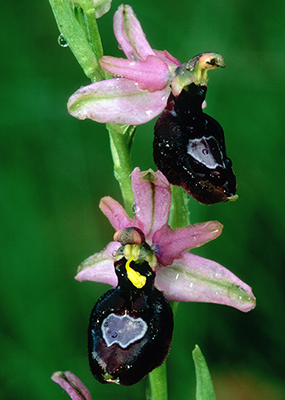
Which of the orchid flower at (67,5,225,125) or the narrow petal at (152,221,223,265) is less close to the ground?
the orchid flower at (67,5,225,125)

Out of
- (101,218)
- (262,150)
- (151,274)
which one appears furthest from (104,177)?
(151,274)

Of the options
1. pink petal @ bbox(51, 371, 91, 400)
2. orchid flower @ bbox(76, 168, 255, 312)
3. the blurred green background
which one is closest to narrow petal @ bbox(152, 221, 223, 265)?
orchid flower @ bbox(76, 168, 255, 312)

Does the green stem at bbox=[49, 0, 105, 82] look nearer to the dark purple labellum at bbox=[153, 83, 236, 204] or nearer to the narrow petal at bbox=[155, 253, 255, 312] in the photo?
the dark purple labellum at bbox=[153, 83, 236, 204]

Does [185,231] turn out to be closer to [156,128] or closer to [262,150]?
[156,128]

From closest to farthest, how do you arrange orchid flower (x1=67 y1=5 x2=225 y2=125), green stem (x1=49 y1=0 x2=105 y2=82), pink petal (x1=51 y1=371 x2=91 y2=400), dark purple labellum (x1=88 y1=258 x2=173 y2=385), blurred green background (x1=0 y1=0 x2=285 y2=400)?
dark purple labellum (x1=88 y1=258 x2=173 y2=385) < orchid flower (x1=67 y1=5 x2=225 y2=125) < green stem (x1=49 y1=0 x2=105 y2=82) < pink petal (x1=51 y1=371 x2=91 y2=400) < blurred green background (x1=0 y1=0 x2=285 y2=400)

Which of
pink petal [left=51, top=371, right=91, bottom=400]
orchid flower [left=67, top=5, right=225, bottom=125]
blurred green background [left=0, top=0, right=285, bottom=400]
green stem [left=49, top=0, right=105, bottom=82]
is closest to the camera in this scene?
orchid flower [left=67, top=5, right=225, bottom=125]

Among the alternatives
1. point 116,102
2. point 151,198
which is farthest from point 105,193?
point 116,102
